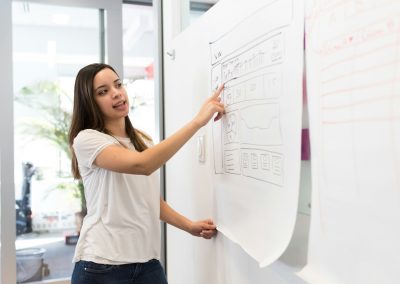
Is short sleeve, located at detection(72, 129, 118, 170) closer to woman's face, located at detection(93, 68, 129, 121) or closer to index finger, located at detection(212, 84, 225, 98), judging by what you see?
woman's face, located at detection(93, 68, 129, 121)

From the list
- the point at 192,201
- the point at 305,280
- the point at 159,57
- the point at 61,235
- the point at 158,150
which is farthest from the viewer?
the point at 61,235

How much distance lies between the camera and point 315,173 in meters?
0.75

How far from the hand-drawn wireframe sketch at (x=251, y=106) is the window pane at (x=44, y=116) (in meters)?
2.04

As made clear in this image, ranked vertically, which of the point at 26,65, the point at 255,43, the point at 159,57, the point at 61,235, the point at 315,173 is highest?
the point at 26,65

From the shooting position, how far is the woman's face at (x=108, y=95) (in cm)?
132

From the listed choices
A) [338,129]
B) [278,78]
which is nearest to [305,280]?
[338,129]

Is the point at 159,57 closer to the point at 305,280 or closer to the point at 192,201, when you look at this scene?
the point at 192,201

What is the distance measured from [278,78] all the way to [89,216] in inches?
33.8

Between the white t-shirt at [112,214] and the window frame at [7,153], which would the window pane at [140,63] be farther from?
the white t-shirt at [112,214]

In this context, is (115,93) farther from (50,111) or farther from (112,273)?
(50,111)

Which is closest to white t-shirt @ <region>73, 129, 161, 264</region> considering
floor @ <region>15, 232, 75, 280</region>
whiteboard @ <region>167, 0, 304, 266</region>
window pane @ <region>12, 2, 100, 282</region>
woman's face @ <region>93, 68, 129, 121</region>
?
woman's face @ <region>93, 68, 129, 121</region>

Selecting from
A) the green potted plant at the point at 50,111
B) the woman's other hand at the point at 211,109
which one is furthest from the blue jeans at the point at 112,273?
the green potted plant at the point at 50,111

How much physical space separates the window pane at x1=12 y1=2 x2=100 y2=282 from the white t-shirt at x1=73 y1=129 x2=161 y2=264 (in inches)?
69.5

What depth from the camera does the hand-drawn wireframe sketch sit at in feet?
2.87
